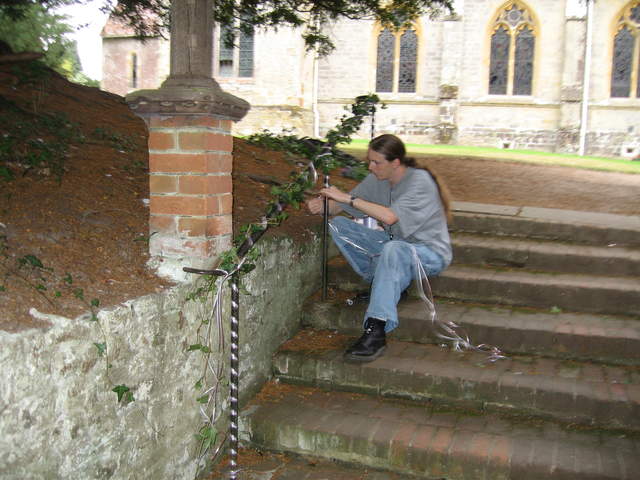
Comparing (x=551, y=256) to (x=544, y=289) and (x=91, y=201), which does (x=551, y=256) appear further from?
(x=91, y=201)

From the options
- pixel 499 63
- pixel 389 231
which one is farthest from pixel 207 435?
pixel 499 63

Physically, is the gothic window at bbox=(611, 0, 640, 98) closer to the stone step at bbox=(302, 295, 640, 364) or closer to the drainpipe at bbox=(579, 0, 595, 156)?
the drainpipe at bbox=(579, 0, 595, 156)

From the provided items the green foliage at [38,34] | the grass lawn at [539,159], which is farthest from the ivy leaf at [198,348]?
the grass lawn at [539,159]

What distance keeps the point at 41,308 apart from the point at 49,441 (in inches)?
19.4

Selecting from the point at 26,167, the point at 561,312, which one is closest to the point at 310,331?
the point at 561,312

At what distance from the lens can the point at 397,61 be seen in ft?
74.0

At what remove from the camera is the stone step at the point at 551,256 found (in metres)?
4.39

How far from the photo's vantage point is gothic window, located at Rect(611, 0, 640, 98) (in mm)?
20656

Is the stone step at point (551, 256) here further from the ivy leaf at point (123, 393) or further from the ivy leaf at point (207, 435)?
the ivy leaf at point (123, 393)

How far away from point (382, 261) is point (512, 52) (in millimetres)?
20598

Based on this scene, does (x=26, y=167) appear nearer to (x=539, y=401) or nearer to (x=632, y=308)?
(x=539, y=401)

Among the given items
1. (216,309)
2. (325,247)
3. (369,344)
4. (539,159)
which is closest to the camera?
(216,309)

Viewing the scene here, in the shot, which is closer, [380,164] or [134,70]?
[380,164]

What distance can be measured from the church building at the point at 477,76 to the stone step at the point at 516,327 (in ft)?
56.9
